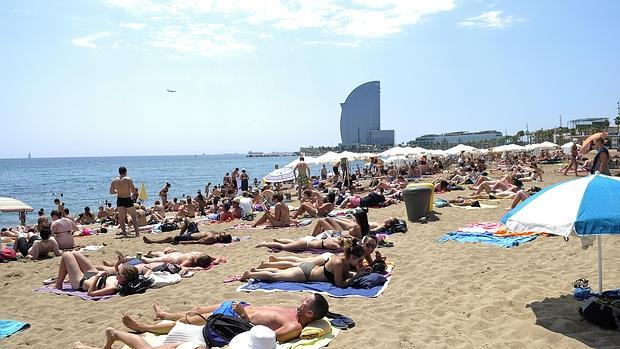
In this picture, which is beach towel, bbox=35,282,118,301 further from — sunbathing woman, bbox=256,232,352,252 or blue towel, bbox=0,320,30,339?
sunbathing woman, bbox=256,232,352,252

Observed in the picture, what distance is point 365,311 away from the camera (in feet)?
14.5

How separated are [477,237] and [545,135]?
6935 centimetres

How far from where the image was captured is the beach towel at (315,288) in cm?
496

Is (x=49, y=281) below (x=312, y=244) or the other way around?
below

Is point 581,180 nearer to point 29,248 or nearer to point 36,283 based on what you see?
point 36,283

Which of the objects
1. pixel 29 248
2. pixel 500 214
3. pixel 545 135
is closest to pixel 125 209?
pixel 29 248

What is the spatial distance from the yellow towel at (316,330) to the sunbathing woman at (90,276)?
2602 millimetres

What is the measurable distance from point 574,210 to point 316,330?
2.20 m

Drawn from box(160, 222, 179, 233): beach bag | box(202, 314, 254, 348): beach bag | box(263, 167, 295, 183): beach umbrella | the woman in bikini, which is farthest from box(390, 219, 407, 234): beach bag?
box(263, 167, 295, 183): beach umbrella

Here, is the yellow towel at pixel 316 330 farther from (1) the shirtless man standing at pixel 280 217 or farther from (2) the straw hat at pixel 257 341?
(1) the shirtless man standing at pixel 280 217

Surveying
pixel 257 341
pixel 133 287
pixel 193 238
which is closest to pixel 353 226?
pixel 193 238

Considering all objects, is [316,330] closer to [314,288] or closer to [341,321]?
[341,321]

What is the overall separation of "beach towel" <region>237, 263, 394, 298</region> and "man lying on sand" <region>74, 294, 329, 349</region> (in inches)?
39.9

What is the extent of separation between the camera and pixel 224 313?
3699 mm
